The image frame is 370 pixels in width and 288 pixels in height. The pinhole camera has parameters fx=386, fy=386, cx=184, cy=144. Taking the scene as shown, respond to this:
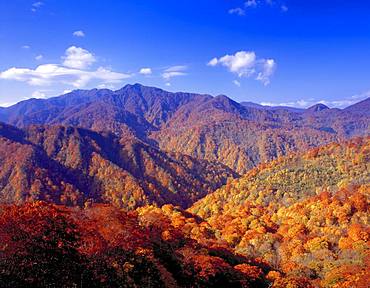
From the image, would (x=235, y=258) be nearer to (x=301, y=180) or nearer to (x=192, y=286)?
(x=192, y=286)

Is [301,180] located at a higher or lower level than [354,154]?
lower

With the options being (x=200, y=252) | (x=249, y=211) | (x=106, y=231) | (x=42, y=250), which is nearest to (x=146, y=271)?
(x=106, y=231)

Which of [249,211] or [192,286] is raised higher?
[192,286]

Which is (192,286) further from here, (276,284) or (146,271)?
(276,284)

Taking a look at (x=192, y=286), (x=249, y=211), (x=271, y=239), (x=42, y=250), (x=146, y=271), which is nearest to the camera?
(x=42, y=250)

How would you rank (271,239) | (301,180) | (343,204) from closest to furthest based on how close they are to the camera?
(271,239) → (343,204) → (301,180)

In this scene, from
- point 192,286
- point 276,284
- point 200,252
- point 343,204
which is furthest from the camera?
point 343,204

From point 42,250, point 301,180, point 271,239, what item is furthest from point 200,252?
point 301,180

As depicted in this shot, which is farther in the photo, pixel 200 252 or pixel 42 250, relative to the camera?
pixel 200 252

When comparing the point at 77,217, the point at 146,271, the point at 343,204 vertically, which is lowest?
the point at 343,204
